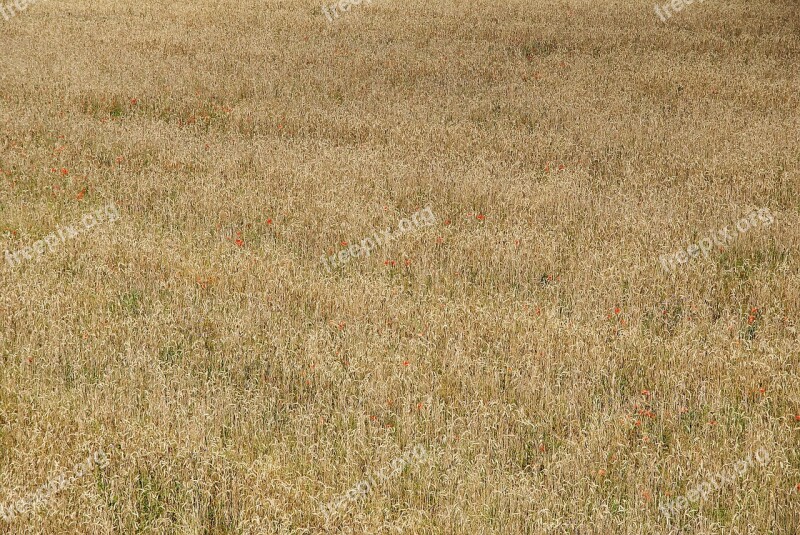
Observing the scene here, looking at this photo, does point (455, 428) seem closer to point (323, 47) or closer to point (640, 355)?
point (640, 355)

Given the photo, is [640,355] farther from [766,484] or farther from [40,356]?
[40,356]

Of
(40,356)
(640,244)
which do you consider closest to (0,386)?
(40,356)

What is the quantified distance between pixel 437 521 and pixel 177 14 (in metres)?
20.3

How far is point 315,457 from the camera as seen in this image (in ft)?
13.0

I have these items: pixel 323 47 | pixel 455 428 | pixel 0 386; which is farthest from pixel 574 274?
pixel 323 47

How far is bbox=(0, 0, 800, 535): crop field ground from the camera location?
3689mm

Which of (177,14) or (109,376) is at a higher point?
(177,14)

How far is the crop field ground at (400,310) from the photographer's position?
369 centimetres

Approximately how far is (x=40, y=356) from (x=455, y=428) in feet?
8.42

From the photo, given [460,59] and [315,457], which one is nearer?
[315,457]

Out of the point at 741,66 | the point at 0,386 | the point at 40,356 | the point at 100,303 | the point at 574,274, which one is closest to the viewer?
the point at 0,386

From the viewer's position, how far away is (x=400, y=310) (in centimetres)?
560

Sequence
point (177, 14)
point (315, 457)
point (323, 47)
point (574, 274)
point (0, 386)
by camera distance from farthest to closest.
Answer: point (177, 14)
point (323, 47)
point (574, 274)
point (0, 386)
point (315, 457)

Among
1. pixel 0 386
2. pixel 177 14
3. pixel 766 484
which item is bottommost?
pixel 766 484
